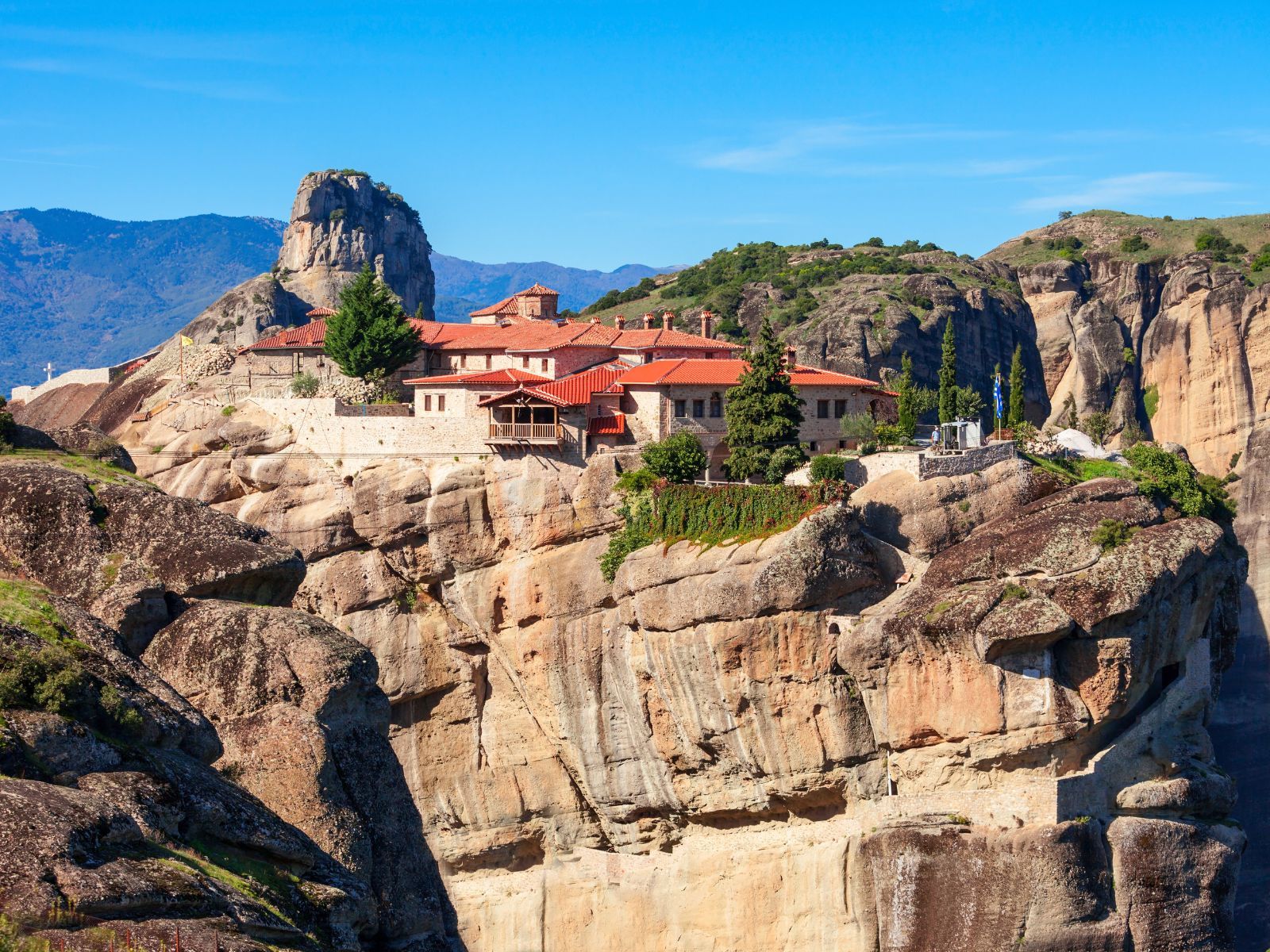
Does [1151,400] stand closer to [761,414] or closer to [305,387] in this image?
[761,414]

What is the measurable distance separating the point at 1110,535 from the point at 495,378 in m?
19.6

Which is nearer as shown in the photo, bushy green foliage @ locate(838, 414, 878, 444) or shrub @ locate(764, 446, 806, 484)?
shrub @ locate(764, 446, 806, 484)

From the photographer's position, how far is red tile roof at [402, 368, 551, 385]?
61.0m

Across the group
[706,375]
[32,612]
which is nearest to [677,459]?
[706,375]

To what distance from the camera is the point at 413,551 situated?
201ft

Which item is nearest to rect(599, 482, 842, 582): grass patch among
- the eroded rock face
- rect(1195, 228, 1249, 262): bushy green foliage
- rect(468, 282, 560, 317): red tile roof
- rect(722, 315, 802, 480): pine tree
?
rect(722, 315, 802, 480): pine tree

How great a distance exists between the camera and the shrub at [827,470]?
5541cm

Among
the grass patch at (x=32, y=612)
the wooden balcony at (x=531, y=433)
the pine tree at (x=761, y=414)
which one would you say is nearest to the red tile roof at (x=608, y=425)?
the wooden balcony at (x=531, y=433)

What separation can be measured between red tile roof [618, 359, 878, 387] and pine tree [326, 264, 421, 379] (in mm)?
8616

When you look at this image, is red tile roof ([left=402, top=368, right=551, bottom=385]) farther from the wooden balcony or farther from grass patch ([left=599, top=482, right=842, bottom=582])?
grass patch ([left=599, top=482, right=842, bottom=582])

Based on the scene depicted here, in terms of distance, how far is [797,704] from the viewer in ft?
177

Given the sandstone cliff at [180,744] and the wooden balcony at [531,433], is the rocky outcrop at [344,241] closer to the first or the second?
the wooden balcony at [531,433]

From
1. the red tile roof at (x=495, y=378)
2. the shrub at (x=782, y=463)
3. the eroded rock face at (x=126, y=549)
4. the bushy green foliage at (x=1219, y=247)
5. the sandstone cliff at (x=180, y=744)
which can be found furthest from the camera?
the bushy green foliage at (x=1219, y=247)

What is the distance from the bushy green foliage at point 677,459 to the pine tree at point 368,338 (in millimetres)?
11839
